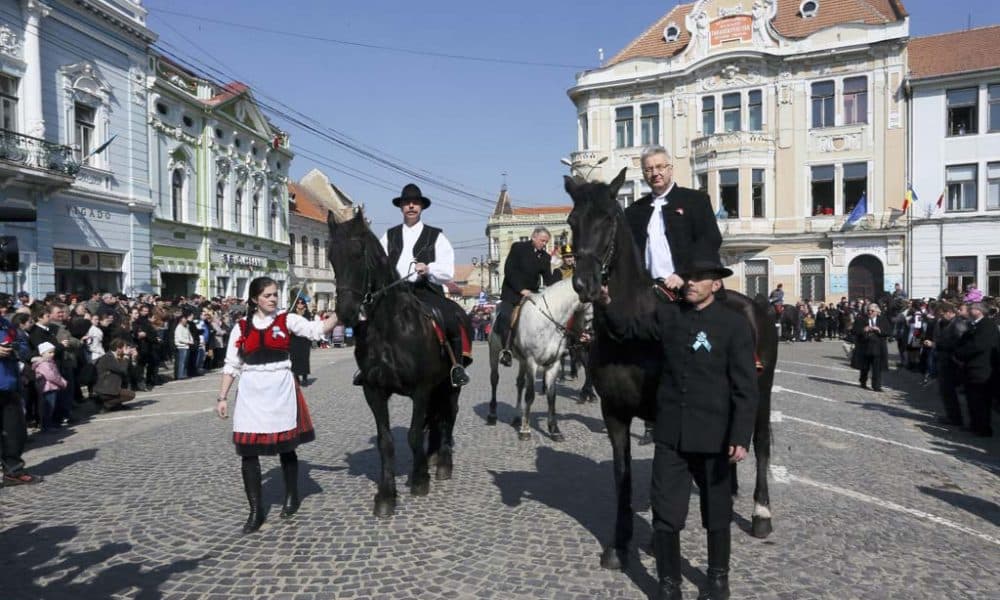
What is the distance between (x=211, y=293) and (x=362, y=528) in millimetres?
29081

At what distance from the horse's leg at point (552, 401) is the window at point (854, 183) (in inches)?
1125

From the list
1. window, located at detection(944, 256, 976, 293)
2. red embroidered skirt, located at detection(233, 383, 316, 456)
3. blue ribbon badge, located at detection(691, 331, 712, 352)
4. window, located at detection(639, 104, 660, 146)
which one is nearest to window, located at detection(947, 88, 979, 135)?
window, located at detection(944, 256, 976, 293)

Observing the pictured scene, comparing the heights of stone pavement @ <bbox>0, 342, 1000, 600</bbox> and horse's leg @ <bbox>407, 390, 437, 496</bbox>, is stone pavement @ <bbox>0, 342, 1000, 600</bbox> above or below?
below

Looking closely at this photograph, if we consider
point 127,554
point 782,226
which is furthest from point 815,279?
point 127,554

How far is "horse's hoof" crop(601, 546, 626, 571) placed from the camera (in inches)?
161

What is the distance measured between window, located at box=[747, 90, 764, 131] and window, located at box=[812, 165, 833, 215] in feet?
12.0

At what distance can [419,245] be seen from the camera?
6.12 m

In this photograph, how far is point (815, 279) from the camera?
31.3 m

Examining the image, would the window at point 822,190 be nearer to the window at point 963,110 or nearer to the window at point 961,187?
the window at point 961,187

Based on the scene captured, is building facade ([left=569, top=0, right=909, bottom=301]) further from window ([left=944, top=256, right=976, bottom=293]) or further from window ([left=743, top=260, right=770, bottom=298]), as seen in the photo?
window ([left=944, top=256, right=976, bottom=293])

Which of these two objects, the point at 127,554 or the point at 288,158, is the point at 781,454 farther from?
the point at 288,158

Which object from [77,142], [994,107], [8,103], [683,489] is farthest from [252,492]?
[994,107]

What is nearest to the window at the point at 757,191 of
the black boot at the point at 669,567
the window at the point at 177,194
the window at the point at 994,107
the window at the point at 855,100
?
the window at the point at 855,100

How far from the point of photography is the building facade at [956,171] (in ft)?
93.2
